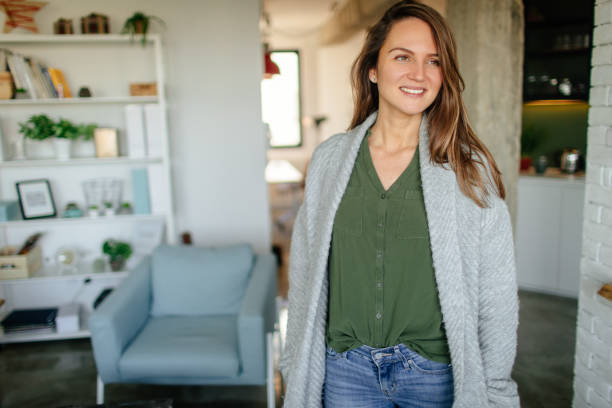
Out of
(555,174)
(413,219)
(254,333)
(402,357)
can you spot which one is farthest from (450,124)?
(555,174)

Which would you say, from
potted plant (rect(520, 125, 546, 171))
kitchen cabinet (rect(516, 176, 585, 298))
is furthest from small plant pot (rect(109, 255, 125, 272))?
potted plant (rect(520, 125, 546, 171))

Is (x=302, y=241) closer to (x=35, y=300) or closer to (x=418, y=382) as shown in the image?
(x=418, y=382)

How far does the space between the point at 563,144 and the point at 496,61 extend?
264 centimetres

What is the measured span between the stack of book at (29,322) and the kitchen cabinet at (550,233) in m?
3.80

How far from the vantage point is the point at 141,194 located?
146 inches

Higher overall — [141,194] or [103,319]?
[141,194]

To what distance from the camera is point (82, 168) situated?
3.91 metres

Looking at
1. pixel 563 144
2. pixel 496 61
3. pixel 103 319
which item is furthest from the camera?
pixel 563 144

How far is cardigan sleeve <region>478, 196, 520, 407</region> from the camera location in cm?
132

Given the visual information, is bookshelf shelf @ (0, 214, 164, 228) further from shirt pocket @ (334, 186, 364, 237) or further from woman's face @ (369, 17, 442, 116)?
woman's face @ (369, 17, 442, 116)

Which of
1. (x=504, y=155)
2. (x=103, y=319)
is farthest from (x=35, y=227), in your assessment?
(x=504, y=155)

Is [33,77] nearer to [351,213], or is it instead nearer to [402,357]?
[351,213]

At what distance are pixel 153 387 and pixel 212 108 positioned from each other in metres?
2.02

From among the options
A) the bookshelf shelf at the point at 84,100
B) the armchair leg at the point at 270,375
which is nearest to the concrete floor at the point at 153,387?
the armchair leg at the point at 270,375
